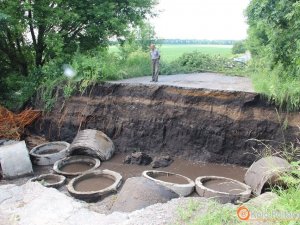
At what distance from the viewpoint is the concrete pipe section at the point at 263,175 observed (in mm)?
7250

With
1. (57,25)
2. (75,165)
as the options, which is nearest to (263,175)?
(75,165)

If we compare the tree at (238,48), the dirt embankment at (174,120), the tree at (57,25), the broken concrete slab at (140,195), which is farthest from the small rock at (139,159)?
the tree at (238,48)

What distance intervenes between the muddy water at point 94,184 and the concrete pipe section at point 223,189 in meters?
2.23

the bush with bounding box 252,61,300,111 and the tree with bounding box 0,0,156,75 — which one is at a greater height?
the tree with bounding box 0,0,156,75

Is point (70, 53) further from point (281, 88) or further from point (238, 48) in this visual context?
point (238, 48)

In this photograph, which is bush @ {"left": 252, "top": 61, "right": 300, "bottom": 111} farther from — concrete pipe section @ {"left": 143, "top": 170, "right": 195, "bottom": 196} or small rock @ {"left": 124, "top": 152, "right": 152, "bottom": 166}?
small rock @ {"left": 124, "top": 152, "right": 152, "bottom": 166}

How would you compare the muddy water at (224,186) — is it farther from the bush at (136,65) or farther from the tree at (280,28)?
the bush at (136,65)

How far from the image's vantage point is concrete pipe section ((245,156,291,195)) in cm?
725

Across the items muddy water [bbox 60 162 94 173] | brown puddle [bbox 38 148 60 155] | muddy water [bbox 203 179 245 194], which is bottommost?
muddy water [bbox 60 162 94 173]

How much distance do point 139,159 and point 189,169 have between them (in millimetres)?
1428

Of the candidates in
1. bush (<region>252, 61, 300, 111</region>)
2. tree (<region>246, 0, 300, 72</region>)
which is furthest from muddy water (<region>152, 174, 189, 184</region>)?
tree (<region>246, 0, 300, 72</region>)

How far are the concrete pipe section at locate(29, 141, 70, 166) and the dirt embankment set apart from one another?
2.48 ft

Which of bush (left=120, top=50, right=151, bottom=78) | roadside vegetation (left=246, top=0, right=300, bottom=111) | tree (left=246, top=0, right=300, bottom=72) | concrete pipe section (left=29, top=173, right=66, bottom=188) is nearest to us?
tree (left=246, top=0, right=300, bottom=72)

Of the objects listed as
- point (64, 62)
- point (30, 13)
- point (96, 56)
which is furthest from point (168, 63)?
point (30, 13)
